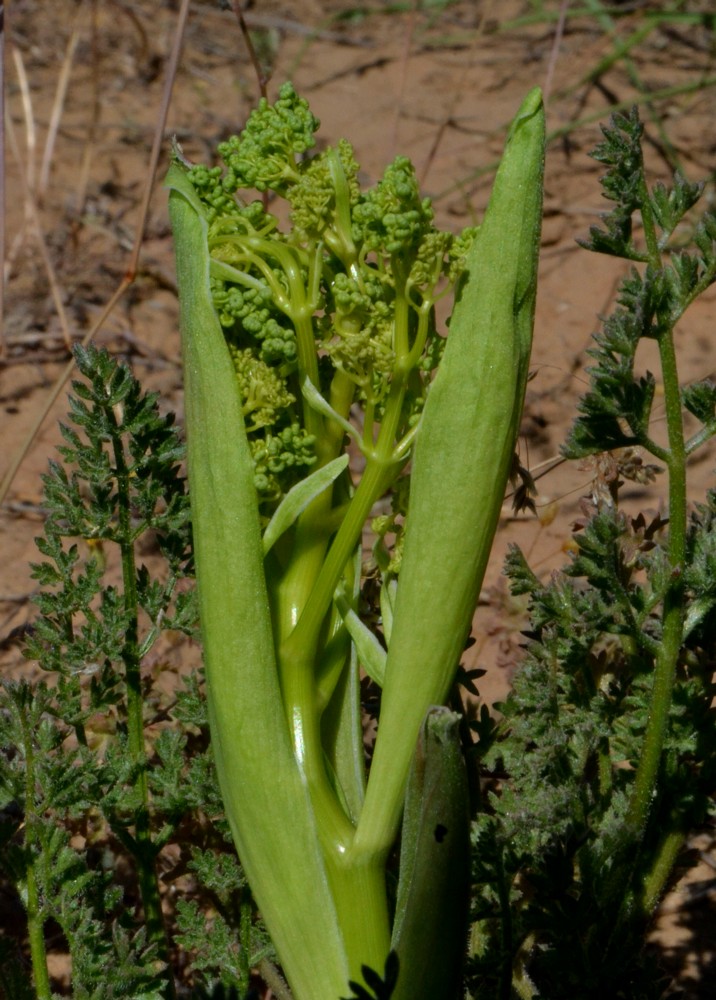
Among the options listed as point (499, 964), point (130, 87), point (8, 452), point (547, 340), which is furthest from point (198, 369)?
point (130, 87)

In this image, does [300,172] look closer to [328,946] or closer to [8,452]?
[328,946]

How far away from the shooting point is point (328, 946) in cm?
116

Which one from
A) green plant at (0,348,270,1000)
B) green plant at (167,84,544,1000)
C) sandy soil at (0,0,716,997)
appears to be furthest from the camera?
sandy soil at (0,0,716,997)

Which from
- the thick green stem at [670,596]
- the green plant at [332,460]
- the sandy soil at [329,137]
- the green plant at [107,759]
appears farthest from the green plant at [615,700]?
the sandy soil at [329,137]

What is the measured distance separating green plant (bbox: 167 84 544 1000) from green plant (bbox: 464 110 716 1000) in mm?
114

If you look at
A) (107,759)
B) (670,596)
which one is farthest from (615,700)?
(107,759)

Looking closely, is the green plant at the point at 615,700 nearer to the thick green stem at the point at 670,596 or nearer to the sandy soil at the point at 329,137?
the thick green stem at the point at 670,596

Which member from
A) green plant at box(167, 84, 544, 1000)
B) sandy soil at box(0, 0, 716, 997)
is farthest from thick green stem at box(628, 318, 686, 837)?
sandy soil at box(0, 0, 716, 997)

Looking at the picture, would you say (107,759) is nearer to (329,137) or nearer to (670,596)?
(670,596)

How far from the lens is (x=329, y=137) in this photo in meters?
3.66

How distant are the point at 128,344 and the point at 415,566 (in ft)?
6.73

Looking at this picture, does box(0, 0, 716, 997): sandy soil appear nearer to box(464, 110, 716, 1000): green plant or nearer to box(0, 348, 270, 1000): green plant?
box(464, 110, 716, 1000): green plant

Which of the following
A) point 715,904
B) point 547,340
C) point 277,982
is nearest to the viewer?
point 277,982

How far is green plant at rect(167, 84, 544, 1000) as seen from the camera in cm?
117
